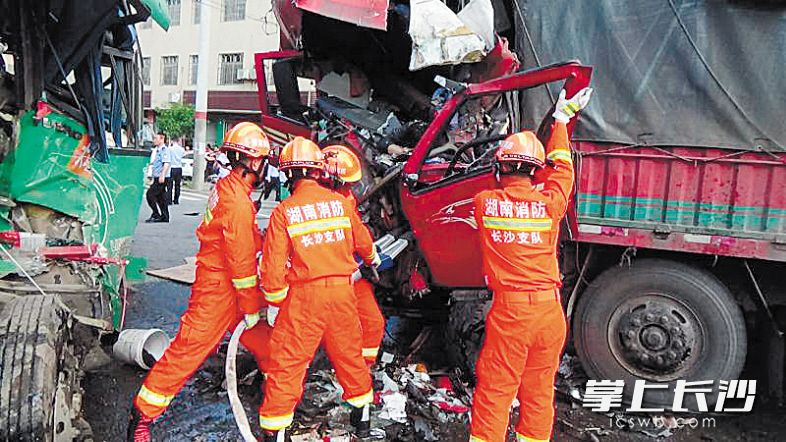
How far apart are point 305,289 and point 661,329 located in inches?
103

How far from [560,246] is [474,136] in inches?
44.3

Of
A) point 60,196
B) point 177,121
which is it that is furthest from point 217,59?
point 60,196

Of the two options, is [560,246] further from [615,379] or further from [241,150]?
[241,150]

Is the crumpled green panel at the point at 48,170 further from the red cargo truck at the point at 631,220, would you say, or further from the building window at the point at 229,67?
the building window at the point at 229,67

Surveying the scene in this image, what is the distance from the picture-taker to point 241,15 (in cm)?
2925

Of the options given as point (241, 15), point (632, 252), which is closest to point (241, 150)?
point (632, 252)

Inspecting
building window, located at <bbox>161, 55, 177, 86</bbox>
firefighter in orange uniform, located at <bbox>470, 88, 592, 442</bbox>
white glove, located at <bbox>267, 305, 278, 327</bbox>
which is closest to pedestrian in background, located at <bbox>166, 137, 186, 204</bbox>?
white glove, located at <bbox>267, 305, 278, 327</bbox>

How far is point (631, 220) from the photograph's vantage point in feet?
14.6

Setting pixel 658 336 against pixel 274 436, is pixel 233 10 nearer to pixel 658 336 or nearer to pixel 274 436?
pixel 658 336

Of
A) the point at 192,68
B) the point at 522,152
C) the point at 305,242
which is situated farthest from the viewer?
the point at 192,68

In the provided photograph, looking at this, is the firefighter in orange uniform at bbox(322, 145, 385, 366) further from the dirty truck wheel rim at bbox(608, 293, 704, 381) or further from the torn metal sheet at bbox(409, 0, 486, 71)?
the dirty truck wheel rim at bbox(608, 293, 704, 381)

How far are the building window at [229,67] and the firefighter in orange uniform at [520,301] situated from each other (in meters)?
27.5

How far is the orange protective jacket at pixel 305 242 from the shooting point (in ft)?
12.1

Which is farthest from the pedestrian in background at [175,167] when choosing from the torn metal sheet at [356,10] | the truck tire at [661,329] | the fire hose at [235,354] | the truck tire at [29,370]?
the truck tire at [661,329]
